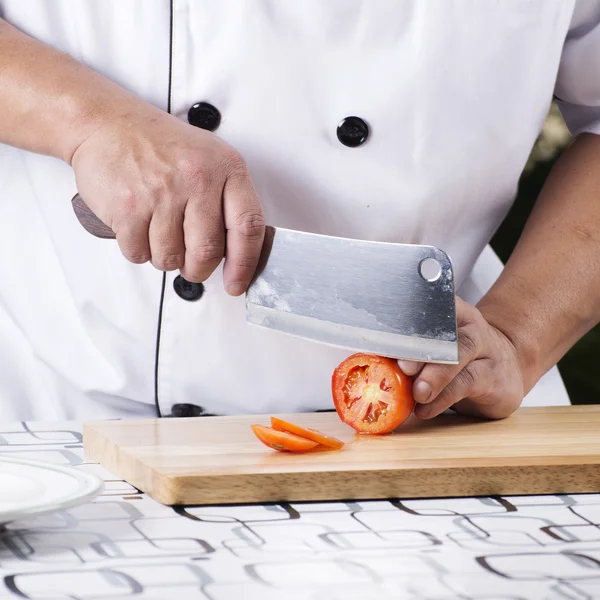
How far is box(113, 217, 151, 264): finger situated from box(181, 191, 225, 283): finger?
0.05 meters

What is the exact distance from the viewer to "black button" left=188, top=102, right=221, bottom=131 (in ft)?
4.00

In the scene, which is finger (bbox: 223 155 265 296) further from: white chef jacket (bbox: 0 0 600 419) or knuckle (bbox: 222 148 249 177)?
white chef jacket (bbox: 0 0 600 419)

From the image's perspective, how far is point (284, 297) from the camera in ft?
3.72

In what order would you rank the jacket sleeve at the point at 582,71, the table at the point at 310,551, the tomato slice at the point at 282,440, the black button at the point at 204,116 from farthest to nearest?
the jacket sleeve at the point at 582,71
the black button at the point at 204,116
the tomato slice at the point at 282,440
the table at the point at 310,551

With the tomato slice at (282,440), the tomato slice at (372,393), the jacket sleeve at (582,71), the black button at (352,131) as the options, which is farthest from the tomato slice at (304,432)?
the jacket sleeve at (582,71)

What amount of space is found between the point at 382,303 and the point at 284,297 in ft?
0.37

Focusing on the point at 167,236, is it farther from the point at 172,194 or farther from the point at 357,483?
the point at 357,483

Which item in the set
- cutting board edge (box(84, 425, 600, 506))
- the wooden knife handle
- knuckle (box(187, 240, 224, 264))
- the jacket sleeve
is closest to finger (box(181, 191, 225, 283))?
knuckle (box(187, 240, 224, 264))

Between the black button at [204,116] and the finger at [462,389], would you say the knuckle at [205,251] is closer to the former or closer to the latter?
the black button at [204,116]

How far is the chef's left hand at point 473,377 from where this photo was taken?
1.14 m

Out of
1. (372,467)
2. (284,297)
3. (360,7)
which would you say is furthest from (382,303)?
(360,7)

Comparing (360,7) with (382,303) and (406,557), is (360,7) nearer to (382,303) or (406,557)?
(382,303)

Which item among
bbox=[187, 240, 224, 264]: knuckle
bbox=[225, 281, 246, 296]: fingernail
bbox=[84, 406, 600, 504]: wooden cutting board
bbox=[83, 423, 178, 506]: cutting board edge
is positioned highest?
bbox=[187, 240, 224, 264]: knuckle

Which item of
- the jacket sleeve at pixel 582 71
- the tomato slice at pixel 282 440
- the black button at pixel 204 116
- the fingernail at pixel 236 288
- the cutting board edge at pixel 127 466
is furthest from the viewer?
the jacket sleeve at pixel 582 71
